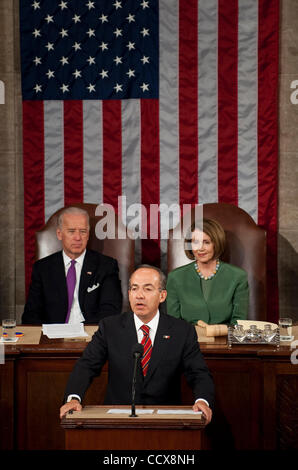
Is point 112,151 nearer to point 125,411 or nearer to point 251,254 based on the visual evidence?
point 251,254

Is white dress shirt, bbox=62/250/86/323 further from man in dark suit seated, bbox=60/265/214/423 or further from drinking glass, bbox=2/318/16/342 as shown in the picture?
man in dark suit seated, bbox=60/265/214/423

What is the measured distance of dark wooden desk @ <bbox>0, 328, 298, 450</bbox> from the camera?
3.64 meters

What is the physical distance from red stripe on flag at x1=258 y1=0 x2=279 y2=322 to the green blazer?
1.51 m

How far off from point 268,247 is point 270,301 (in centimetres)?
50

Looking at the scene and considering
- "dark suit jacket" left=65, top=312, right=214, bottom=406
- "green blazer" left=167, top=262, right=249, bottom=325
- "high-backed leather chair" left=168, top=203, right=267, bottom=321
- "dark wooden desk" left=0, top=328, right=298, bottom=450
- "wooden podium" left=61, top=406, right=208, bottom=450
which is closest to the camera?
"wooden podium" left=61, top=406, right=208, bottom=450

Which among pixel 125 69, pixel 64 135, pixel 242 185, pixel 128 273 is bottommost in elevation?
pixel 128 273

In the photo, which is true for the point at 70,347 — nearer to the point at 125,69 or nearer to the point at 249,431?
the point at 249,431

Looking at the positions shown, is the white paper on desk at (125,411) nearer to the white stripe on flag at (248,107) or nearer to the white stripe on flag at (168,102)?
the white stripe on flag at (168,102)

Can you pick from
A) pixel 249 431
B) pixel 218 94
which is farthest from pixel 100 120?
pixel 249 431

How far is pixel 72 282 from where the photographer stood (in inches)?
203

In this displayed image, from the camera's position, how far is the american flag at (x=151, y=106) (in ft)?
19.6

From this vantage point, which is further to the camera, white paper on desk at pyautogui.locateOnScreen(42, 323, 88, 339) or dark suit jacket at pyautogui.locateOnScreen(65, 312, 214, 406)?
white paper on desk at pyautogui.locateOnScreen(42, 323, 88, 339)

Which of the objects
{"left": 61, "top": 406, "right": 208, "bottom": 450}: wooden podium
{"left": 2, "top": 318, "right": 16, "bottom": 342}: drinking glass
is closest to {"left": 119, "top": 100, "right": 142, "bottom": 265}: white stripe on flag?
{"left": 2, "top": 318, "right": 16, "bottom": 342}: drinking glass

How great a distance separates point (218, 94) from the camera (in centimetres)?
601
